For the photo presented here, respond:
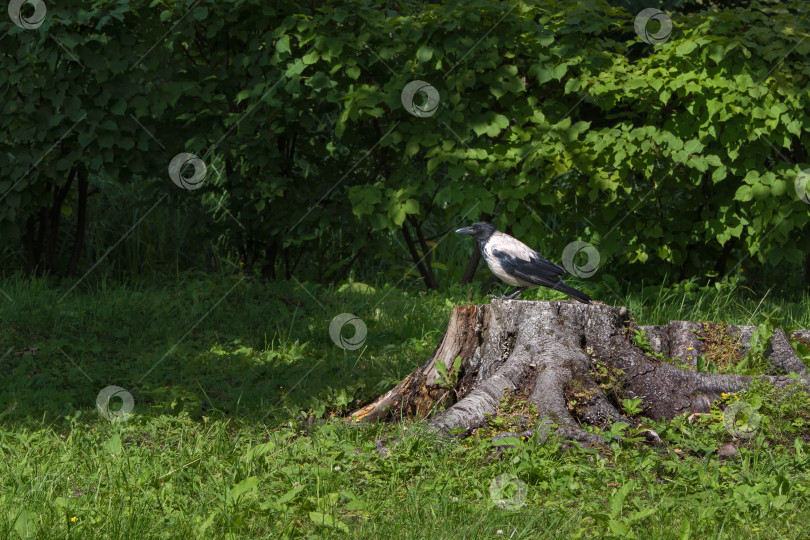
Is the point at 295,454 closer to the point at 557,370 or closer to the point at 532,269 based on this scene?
the point at 557,370

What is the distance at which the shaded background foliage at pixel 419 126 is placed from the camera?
20.8 feet

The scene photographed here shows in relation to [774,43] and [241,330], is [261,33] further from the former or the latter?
[774,43]

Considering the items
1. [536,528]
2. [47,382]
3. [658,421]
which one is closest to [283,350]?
[47,382]

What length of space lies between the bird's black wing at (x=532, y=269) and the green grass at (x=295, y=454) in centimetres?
92

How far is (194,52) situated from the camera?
25.2 feet

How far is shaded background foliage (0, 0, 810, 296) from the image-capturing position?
6352mm

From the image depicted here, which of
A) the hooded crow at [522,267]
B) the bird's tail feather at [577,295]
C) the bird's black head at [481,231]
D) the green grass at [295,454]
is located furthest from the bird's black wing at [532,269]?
the green grass at [295,454]

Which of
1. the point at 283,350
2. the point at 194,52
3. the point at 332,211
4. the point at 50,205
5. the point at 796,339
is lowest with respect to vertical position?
the point at 796,339

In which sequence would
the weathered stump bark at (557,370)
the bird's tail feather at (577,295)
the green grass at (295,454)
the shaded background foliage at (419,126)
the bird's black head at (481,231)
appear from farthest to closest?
the shaded background foliage at (419,126) < the bird's black head at (481,231) < the bird's tail feather at (577,295) < the weathered stump bark at (557,370) < the green grass at (295,454)

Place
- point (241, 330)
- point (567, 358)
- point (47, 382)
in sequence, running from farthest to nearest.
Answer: point (241, 330) → point (47, 382) → point (567, 358)

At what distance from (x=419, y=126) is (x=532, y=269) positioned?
2.27 m

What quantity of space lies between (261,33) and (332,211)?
1582 millimetres

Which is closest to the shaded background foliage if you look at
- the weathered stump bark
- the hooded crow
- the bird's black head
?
the bird's black head

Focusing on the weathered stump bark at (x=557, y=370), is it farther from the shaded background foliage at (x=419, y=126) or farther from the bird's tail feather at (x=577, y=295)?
the shaded background foliage at (x=419, y=126)
